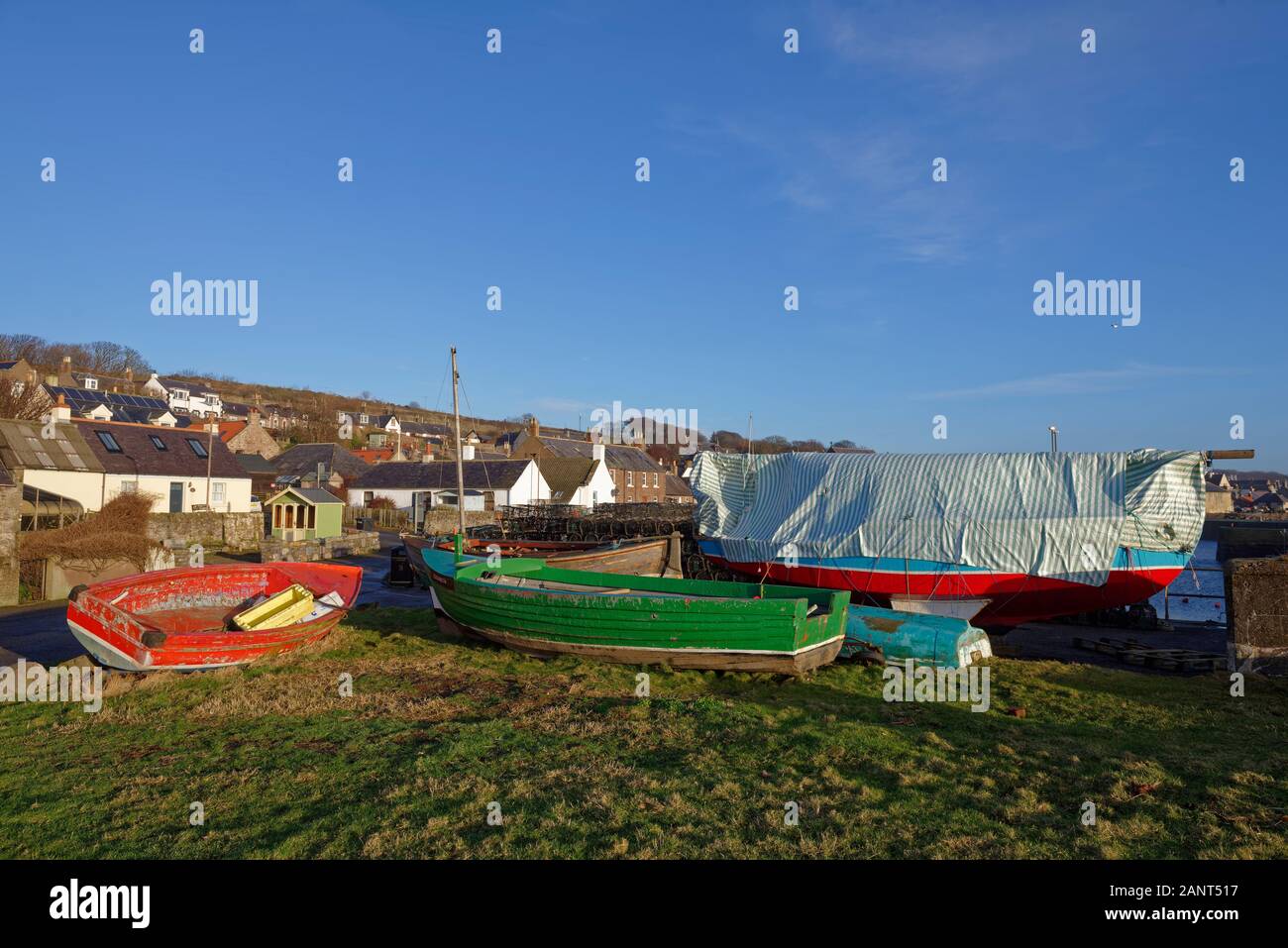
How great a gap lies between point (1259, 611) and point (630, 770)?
1283 cm

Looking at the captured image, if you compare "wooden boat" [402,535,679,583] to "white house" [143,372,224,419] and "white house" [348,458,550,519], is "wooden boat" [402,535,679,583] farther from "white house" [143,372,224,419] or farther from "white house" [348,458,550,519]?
"white house" [143,372,224,419]

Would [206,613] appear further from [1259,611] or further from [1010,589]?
[1259,611]

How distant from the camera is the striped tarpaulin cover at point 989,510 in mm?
19750

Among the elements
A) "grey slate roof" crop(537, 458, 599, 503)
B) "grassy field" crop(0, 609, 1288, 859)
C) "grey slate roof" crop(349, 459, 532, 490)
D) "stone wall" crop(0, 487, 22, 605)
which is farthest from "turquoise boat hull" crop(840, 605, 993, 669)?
"grey slate roof" crop(537, 458, 599, 503)

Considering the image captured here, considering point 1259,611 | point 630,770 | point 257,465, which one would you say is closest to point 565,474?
point 257,465

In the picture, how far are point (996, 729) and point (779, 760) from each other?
12.2ft

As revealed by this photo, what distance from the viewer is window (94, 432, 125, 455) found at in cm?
3722

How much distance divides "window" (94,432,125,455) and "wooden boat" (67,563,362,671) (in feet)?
83.7

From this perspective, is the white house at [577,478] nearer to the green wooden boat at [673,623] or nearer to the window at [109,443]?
the window at [109,443]

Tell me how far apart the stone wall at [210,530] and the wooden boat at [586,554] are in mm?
13502

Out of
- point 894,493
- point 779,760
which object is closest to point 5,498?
point 779,760

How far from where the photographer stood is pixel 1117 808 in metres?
7.57

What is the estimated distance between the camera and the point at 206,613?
55.2ft
